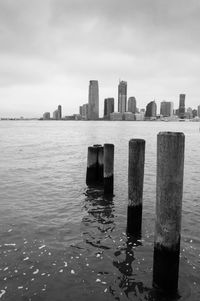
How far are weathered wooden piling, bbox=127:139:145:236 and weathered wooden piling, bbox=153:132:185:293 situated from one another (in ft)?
9.84

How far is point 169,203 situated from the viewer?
20.9 ft

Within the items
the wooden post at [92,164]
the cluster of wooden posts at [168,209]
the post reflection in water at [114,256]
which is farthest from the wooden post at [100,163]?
the cluster of wooden posts at [168,209]

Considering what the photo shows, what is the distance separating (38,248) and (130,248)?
2.61 metres

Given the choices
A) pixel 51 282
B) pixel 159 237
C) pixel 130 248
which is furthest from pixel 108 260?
pixel 159 237

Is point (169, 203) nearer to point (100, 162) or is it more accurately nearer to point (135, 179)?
point (135, 179)

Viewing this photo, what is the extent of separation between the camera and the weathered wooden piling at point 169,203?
620 centimetres

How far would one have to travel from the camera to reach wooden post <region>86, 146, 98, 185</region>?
636 inches

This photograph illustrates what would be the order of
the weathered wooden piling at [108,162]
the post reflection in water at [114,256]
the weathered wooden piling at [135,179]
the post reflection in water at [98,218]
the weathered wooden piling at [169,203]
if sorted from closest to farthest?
1. the weathered wooden piling at [169,203]
2. the post reflection in water at [114,256]
3. the weathered wooden piling at [135,179]
4. the post reflection in water at [98,218]
5. the weathered wooden piling at [108,162]

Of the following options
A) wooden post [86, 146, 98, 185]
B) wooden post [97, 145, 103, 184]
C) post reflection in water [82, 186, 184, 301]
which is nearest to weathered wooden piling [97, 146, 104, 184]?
wooden post [97, 145, 103, 184]

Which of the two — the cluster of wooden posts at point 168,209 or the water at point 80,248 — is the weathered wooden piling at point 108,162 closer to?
the water at point 80,248

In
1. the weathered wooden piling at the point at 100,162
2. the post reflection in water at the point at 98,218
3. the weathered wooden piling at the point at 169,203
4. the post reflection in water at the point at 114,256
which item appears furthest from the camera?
the weathered wooden piling at the point at 100,162

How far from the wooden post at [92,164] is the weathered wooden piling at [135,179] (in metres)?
6.44

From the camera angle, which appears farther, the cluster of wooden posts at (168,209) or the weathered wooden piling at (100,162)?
the weathered wooden piling at (100,162)

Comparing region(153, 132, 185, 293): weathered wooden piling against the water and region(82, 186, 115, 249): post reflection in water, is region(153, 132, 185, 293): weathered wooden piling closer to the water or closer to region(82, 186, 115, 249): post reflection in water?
the water
